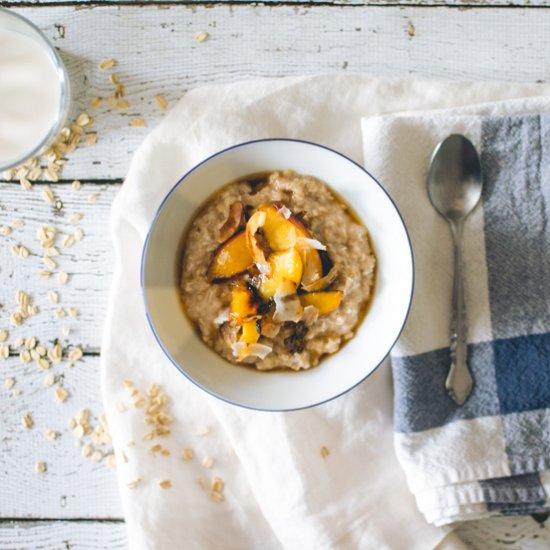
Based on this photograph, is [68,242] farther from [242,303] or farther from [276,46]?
[276,46]

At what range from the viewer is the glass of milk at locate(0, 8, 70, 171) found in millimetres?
1543

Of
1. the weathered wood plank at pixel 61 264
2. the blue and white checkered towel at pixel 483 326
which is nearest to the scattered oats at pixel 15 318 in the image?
the weathered wood plank at pixel 61 264

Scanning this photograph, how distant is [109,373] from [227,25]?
2.63 feet

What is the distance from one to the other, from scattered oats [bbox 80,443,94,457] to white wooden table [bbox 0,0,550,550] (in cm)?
1

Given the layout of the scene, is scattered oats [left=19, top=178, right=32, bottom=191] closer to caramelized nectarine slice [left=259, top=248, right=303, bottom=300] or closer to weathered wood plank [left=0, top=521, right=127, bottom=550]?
caramelized nectarine slice [left=259, top=248, right=303, bottom=300]

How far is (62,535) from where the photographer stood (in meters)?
1.59

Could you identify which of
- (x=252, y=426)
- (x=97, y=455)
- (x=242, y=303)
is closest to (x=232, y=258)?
(x=242, y=303)

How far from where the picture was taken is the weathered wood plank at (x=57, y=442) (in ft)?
5.21

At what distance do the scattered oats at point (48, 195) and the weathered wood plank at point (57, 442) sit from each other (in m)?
0.36

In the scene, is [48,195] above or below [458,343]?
above

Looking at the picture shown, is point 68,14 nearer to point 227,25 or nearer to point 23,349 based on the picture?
point 227,25

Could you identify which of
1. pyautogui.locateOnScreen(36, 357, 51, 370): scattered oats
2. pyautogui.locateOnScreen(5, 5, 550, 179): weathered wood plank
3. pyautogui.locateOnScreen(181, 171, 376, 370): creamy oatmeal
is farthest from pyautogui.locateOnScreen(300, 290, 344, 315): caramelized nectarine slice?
pyautogui.locateOnScreen(36, 357, 51, 370): scattered oats

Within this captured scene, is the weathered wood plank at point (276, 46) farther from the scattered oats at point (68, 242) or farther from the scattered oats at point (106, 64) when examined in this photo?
the scattered oats at point (68, 242)

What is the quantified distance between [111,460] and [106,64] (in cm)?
87
